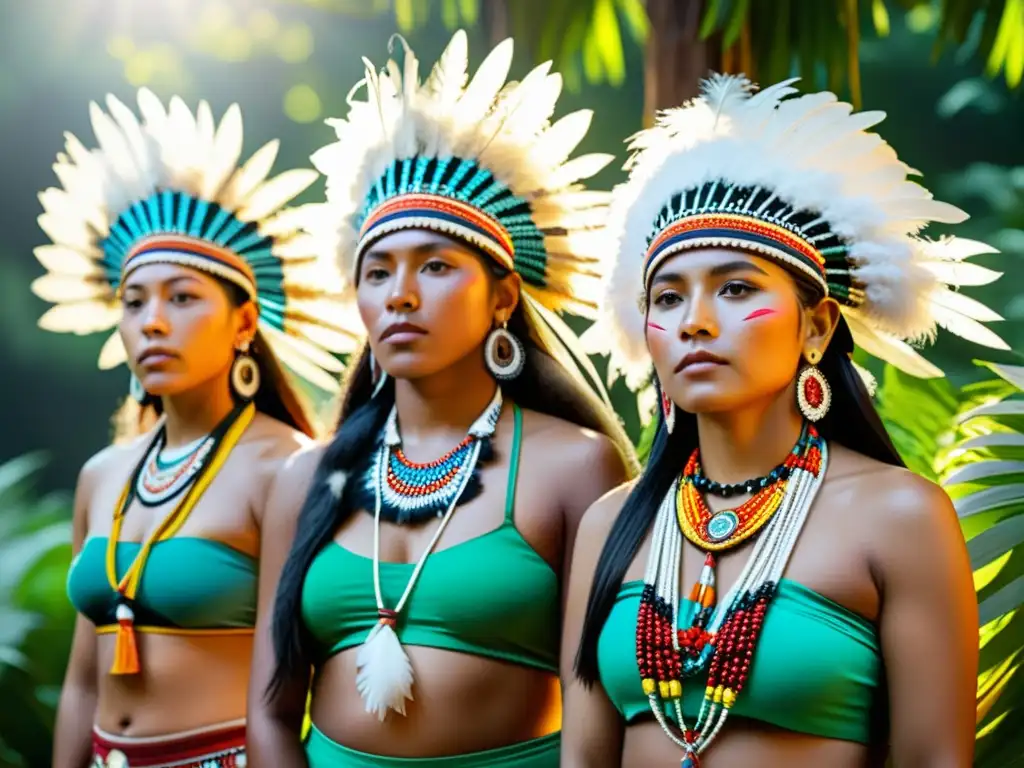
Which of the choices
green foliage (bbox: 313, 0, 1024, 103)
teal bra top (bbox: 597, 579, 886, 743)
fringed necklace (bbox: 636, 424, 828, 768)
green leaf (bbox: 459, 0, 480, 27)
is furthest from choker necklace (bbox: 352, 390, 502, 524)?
green leaf (bbox: 459, 0, 480, 27)

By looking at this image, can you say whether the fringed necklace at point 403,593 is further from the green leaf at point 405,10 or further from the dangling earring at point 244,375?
the green leaf at point 405,10

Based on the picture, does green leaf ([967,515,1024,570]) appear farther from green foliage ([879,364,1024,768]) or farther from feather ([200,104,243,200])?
feather ([200,104,243,200])

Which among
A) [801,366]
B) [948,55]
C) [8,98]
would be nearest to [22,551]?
[8,98]

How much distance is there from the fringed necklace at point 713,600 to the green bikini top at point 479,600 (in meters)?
0.38

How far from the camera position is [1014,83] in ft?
16.6

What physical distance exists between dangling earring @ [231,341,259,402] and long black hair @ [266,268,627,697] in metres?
0.48

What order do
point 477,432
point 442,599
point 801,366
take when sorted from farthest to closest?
point 477,432
point 442,599
point 801,366

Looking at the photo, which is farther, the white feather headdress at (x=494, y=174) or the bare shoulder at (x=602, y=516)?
the white feather headdress at (x=494, y=174)

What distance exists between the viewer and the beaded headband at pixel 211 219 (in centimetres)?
331

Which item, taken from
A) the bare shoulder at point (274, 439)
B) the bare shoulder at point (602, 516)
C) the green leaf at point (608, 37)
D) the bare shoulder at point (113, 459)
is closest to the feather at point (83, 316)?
the bare shoulder at point (113, 459)

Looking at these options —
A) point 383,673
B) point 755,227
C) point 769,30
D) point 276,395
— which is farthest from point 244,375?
point 769,30

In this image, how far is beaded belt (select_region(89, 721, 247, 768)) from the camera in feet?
9.75

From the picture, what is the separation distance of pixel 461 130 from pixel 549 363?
510 millimetres

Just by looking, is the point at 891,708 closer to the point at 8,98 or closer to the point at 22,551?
the point at 22,551
